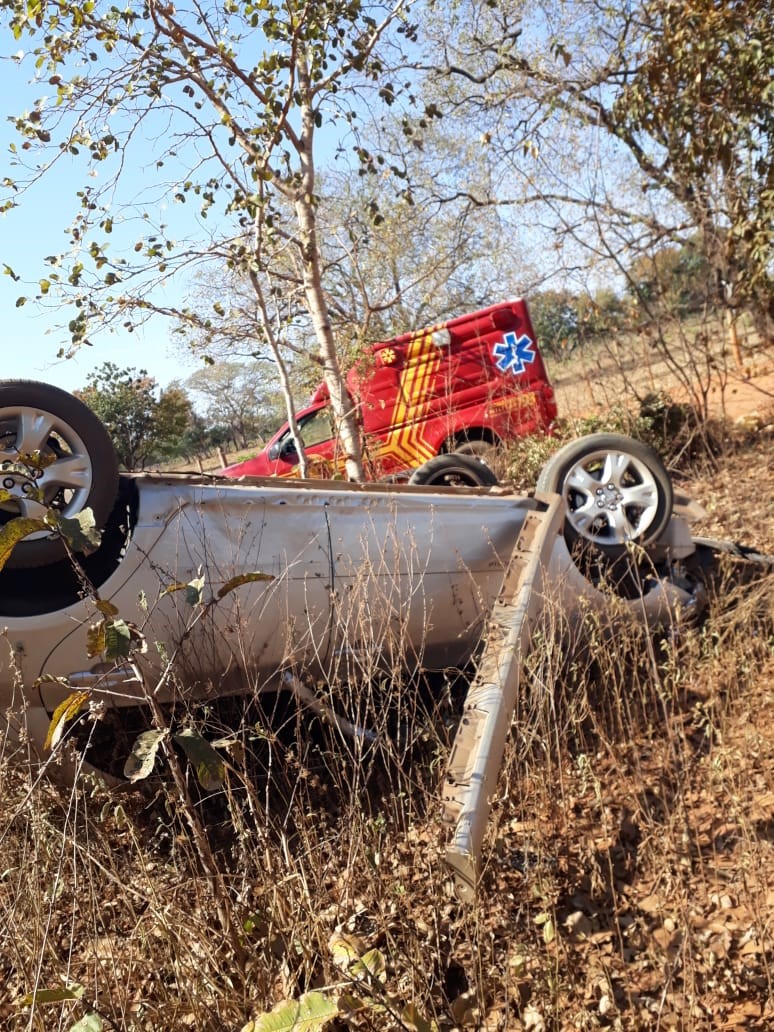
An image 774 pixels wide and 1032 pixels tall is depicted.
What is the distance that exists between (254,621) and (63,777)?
0.90 meters

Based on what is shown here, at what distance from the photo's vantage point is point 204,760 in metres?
1.84

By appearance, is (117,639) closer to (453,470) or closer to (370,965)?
(370,965)

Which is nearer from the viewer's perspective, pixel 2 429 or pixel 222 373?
pixel 2 429

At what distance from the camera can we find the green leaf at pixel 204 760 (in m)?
1.82

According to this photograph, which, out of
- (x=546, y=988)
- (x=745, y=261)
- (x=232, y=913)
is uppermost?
(x=745, y=261)

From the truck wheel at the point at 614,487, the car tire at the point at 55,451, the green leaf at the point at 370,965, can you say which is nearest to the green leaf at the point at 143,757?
the green leaf at the point at 370,965

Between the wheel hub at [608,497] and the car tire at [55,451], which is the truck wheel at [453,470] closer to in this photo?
the wheel hub at [608,497]

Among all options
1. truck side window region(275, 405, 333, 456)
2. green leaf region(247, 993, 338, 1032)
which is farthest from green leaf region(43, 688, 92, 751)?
truck side window region(275, 405, 333, 456)

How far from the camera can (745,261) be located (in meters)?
7.71

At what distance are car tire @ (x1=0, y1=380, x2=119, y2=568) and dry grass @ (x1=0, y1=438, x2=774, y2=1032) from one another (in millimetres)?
908

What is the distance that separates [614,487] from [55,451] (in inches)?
114

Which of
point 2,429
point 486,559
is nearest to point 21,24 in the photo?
point 2,429

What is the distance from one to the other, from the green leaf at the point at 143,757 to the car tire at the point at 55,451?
117 cm

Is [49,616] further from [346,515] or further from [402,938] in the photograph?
[402,938]
